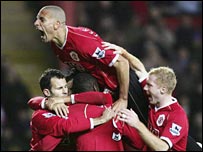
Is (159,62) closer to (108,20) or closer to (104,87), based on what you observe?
(108,20)

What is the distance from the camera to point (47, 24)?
552cm

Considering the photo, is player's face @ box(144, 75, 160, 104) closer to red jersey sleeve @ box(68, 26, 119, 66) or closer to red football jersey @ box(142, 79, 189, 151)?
red football jersey @ box(142, 79, 189, 151)

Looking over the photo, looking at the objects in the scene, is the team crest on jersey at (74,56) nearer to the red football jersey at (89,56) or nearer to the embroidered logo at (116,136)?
the red football jersey at (89,56)

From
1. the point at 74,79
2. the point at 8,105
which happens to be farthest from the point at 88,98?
the point at 8,105

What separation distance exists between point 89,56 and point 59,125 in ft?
2.58

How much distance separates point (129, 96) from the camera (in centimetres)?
577

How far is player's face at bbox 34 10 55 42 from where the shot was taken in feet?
18.1

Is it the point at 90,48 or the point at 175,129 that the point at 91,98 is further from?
the point at 175,129

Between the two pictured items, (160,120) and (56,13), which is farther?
(56,13)

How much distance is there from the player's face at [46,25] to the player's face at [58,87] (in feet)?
1.24

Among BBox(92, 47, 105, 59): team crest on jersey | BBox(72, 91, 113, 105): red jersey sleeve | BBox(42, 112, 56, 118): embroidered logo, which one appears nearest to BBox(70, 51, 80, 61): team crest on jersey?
BBox(92, 47, 105, 59): team crest on jersey

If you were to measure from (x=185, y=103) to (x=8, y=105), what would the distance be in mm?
2460

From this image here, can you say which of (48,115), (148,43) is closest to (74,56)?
(48,115)

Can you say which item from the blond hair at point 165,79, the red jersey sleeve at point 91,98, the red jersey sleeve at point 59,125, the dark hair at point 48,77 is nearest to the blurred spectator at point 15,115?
the dark hair at point 48,77
